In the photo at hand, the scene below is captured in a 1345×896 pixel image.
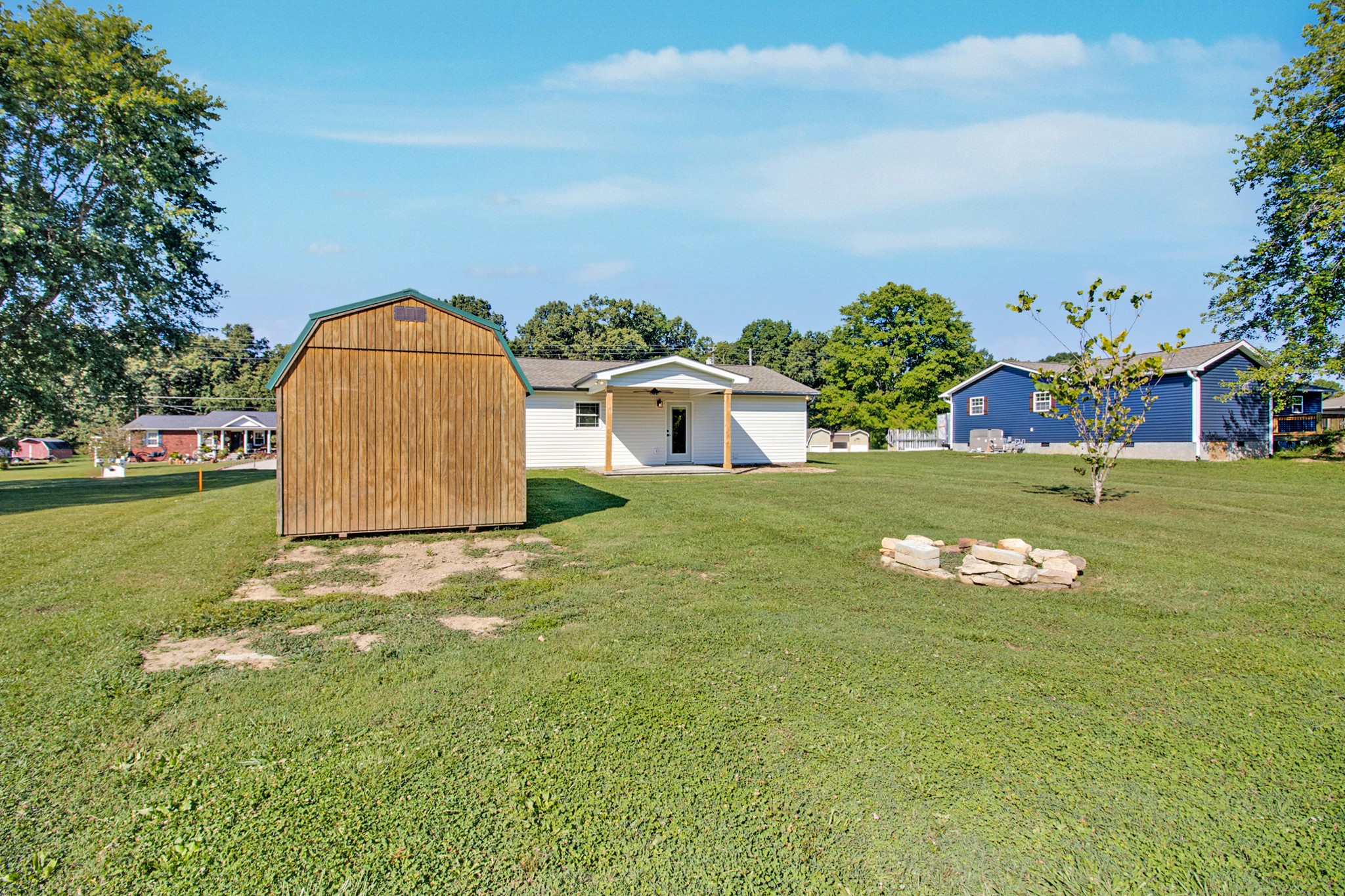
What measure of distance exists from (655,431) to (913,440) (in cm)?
2216

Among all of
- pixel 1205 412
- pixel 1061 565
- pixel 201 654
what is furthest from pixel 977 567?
pixel 1205 412

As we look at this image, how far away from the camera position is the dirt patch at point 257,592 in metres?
5.86

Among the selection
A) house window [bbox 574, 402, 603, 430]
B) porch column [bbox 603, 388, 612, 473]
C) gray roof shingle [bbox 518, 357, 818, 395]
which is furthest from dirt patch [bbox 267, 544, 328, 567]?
house window [bbox 574, 402, 603, 430]

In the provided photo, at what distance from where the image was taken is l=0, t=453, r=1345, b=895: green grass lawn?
92.4 inches

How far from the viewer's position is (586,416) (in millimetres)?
20578

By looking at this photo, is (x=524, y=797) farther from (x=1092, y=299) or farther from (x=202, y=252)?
(x=202, y=252)

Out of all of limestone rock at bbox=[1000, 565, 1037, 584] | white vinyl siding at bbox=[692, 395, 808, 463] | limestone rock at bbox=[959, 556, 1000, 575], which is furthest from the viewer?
white vinyl siding at bbox=[692, 395, 808, 463]

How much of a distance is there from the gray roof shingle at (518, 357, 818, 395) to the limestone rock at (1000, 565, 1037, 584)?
1388 centimetres

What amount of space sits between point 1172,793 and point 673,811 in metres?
2.20

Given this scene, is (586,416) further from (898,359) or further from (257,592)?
(898,359)

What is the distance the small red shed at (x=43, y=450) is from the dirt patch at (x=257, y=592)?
201ft

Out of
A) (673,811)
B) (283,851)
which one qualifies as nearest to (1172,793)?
(673,811)

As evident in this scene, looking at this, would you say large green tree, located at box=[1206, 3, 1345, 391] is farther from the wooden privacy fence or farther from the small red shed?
the small red shed

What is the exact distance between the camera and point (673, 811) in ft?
8.62
